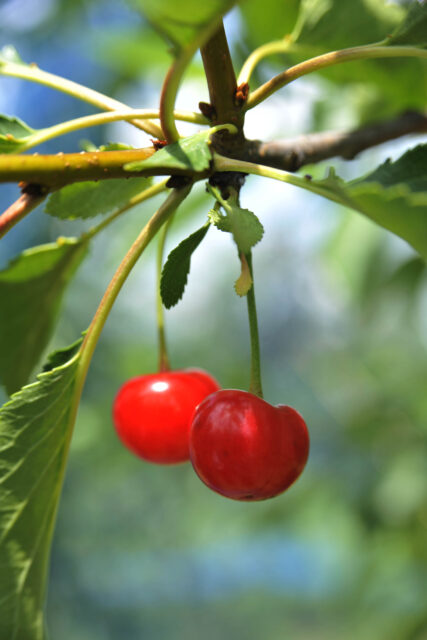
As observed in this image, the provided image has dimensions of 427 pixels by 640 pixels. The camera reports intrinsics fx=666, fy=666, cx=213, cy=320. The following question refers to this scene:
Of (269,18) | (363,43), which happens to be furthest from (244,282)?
(269,18)

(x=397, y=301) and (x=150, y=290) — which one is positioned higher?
(x=150, y=290)

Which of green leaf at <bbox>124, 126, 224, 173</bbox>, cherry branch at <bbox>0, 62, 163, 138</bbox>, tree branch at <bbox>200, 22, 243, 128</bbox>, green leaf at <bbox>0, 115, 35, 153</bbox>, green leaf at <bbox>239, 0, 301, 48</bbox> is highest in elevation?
green leaf at <bbox>239, 0, 301, 48</bbox>

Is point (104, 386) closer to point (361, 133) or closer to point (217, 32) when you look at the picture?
point (361, 133)

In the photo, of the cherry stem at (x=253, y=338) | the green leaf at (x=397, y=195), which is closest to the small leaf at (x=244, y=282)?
the cherry stem at (x=253, y=338)

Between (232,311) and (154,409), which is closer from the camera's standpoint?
(154,409)

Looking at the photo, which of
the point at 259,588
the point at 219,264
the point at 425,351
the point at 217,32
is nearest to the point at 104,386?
the point at 425,351

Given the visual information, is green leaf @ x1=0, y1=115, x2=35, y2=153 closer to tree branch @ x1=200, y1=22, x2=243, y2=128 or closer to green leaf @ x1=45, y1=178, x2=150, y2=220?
green leaf @ x1=45, y1=178, x2=150, y2=220

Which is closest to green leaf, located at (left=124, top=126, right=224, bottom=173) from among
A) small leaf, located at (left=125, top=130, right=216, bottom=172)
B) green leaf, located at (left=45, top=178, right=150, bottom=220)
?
small leaf, located at (left=125, top=130, right=216, bottom=172)
